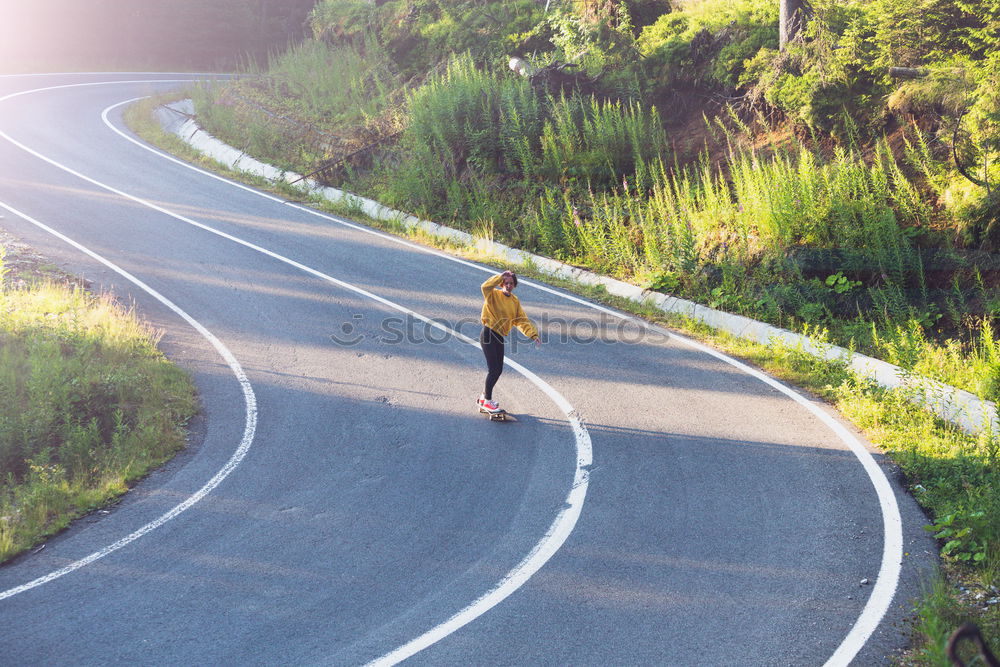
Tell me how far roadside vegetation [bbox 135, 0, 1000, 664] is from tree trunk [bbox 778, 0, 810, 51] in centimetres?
19

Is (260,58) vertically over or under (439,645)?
over

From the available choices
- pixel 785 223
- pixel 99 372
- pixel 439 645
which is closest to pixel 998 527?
pixel 439 645

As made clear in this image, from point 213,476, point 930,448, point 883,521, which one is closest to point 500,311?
point 213,476

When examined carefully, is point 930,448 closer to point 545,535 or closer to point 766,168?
point 545,535

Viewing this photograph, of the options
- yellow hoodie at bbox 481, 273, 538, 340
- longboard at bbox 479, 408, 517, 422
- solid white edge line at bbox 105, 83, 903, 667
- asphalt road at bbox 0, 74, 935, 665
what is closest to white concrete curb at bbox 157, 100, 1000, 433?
solid white edge line at bbox 105, 83, 903, 667

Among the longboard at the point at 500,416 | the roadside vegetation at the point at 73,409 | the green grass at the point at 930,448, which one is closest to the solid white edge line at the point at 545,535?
the longboard at the point at 500,416

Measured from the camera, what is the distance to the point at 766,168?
1363 cm

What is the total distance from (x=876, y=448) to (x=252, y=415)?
7.20 m

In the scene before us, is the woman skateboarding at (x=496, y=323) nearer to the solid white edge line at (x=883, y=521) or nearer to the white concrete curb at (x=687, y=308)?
the solid white edge line at (x=883, y=521)

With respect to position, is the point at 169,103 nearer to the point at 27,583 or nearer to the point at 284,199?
the point at 284,199

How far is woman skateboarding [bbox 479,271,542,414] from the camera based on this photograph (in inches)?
361

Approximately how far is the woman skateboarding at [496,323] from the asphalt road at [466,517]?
549 mm

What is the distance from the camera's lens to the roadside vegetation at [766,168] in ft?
31.9

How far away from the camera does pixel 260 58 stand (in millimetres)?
43344
